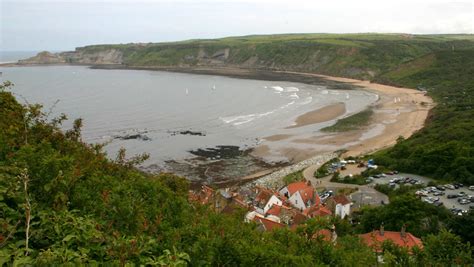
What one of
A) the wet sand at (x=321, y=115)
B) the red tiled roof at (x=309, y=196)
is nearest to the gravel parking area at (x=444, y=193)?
the red tiled roof at (x=309, y=196)

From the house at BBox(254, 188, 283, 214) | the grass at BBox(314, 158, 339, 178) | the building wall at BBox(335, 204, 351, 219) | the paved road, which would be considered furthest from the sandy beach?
the building wall at BBox(335, 204, 351, 219)

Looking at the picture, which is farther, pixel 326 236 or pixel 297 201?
pixel 297 201

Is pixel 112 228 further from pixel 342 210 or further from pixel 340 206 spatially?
pixel 342 210

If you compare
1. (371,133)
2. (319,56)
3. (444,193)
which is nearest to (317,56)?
(319,56)

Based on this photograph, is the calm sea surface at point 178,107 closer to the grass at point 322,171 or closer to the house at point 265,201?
the grass at point 322,171

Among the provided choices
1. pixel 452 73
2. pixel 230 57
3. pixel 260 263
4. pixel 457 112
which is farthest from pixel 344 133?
pixel 230 57

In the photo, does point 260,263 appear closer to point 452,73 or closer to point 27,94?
point 27,94
